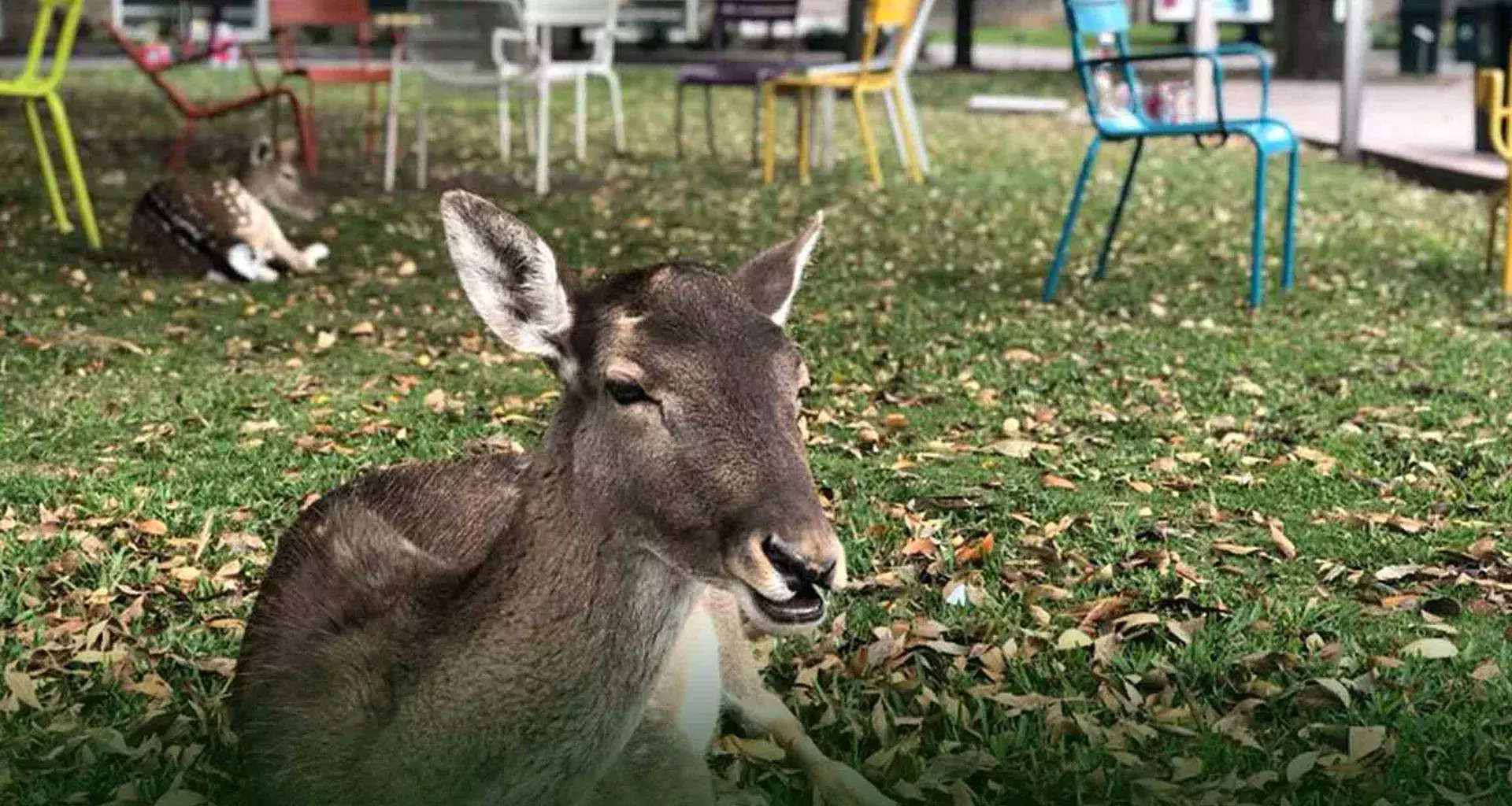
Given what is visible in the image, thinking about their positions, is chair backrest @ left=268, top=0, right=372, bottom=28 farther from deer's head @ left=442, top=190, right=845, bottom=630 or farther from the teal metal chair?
deer's head @ left=442, top=190, right=845, bottom=630

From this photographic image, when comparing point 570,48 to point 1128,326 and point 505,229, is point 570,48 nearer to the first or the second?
point 1128,326

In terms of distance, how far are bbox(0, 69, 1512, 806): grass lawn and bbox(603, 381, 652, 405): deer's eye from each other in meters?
1.06

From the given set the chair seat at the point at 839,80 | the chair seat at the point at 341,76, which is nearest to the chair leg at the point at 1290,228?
the chair seat at the point at 839,80

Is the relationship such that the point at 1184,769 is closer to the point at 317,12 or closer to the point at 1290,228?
the point at 1290,228

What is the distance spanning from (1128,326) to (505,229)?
6.05 metres

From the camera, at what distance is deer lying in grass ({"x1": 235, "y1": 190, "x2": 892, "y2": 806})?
2.77 metres

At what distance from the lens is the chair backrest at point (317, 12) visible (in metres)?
13.2

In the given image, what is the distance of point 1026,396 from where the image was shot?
7.11 metres

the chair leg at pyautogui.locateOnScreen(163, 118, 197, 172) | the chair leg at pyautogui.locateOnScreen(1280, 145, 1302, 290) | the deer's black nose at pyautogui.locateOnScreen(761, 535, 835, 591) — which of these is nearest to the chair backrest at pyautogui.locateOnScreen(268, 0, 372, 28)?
the chair leg at pyautogui.locateOnScreen(163, 118, 197, 172)

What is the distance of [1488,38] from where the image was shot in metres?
14.5

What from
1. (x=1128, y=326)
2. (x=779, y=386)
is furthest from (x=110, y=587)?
(x=1128, y=326)

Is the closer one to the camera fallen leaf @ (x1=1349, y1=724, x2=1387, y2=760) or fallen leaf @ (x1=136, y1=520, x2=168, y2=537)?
fallen leaf @ (x1=1349, y1=724, x2=1387, y2=760)

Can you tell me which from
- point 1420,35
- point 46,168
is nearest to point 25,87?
point 46,168

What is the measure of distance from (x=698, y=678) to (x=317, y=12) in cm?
1110
